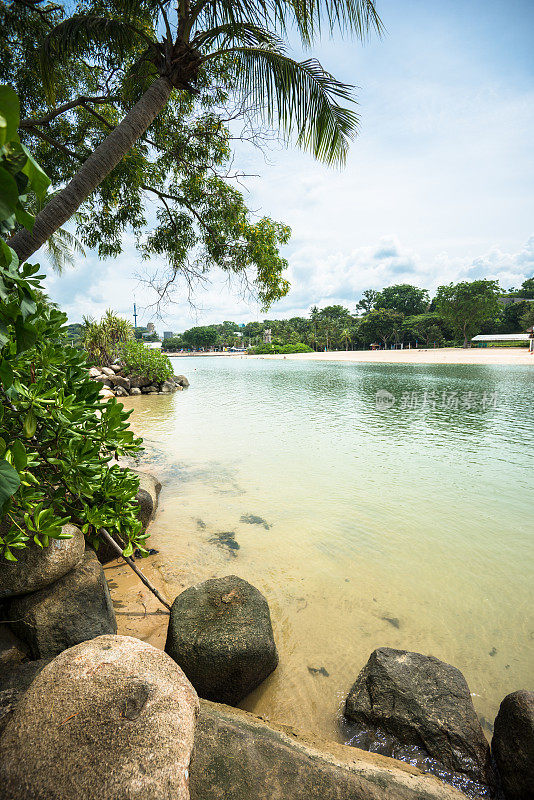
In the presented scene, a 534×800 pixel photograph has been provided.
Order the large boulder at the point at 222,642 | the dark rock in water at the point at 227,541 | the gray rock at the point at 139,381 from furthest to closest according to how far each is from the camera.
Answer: the gray rock at the point at 139,381
the dark rock in water at the point at 227,541
the large boulder at the point at 222,642

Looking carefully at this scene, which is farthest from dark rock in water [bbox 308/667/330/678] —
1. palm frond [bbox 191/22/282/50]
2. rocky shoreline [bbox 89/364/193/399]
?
rocky shoreline [bbox 89/364/193/399]

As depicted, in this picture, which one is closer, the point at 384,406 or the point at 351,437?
the point at 351,437

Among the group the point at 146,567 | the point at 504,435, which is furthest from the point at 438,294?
the point at 146,567

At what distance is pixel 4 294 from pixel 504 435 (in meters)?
12.5

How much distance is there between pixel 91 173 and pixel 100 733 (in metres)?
5.01

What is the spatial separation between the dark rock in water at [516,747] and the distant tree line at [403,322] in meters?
55.6

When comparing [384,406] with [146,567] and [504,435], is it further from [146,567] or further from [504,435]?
[146,567]

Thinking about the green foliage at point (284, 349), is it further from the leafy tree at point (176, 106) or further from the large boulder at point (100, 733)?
the large boulder at point (100, 733)

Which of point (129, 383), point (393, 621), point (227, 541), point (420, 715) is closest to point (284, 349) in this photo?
point (129, 383)

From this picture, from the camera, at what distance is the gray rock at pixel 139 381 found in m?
22.9

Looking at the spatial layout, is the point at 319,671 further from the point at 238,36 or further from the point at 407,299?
the point at 407,299

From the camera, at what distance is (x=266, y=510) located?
5910 millimetres

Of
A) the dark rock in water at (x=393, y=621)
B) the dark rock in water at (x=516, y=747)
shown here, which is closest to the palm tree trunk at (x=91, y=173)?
the dark rock in water at (x=393, y=621)

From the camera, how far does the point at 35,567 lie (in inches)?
95.5
